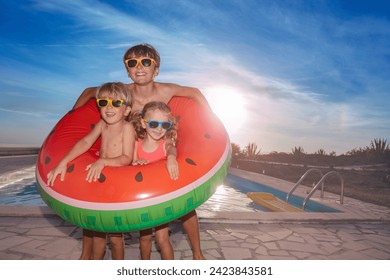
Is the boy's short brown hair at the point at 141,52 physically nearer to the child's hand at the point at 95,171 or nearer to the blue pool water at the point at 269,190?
the child's hand at the point at 95,171

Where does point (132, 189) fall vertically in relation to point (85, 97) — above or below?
below

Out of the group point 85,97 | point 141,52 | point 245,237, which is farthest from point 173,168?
point 245,237

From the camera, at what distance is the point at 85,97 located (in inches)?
104

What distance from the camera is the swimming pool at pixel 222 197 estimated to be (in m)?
6.99

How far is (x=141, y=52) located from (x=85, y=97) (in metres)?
0.62

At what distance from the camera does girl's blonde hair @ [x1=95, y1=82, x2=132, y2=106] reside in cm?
213

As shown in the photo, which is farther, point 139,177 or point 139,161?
point 139,161

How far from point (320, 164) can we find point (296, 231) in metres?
14.8

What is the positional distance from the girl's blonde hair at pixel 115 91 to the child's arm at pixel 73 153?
0.88 ft

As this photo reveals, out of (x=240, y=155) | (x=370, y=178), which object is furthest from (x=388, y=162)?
(x=240, y=155)

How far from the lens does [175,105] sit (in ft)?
9.05

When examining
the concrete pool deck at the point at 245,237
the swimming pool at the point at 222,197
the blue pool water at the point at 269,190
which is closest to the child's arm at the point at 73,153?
the concrete pool deck at the point at 245,237

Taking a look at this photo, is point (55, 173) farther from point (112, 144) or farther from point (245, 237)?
point (245, 237)

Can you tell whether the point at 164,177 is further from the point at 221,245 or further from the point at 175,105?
the point at 221,245
